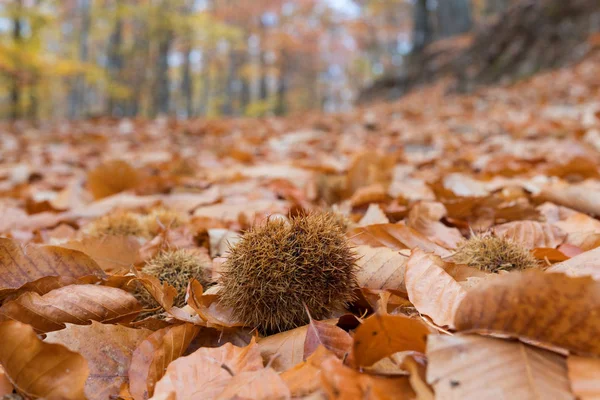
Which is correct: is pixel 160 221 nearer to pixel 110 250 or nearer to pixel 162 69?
pixel 110 250

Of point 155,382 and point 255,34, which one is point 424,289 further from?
point 255,34

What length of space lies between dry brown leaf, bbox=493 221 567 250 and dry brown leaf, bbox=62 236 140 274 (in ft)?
3.86

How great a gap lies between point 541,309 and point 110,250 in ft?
4.21

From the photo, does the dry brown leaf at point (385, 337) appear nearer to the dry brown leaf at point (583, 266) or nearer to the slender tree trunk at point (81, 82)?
the dry brown leaf at point (583, 266)

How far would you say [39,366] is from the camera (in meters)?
0.94

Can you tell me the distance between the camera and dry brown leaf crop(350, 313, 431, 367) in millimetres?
902

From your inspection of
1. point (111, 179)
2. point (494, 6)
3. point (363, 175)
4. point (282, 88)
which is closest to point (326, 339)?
point (363, 175)

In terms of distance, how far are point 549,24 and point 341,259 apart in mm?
9329

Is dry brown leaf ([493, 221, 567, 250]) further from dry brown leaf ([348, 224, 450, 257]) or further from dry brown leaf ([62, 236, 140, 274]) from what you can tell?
dry brown leaf ([62, 236, 140, 274])

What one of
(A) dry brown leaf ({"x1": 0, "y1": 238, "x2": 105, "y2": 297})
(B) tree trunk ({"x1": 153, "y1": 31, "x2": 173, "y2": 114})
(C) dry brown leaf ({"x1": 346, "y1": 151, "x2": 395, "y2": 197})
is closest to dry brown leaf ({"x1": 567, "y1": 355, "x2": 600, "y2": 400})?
(A) dry brown leaf ({"x1": 0, "y1": 238, "x2": 105, "y2": 297})

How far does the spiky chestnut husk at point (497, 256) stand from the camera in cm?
123

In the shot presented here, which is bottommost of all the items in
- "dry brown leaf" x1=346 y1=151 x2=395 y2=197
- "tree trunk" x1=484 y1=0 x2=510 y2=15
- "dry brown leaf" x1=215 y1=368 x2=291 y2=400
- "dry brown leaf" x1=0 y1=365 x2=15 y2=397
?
"dry brown leaf" x1=0 y1=365 x2=15 y2=397

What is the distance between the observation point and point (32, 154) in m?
4.95

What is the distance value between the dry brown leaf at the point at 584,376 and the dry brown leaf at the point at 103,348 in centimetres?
85
